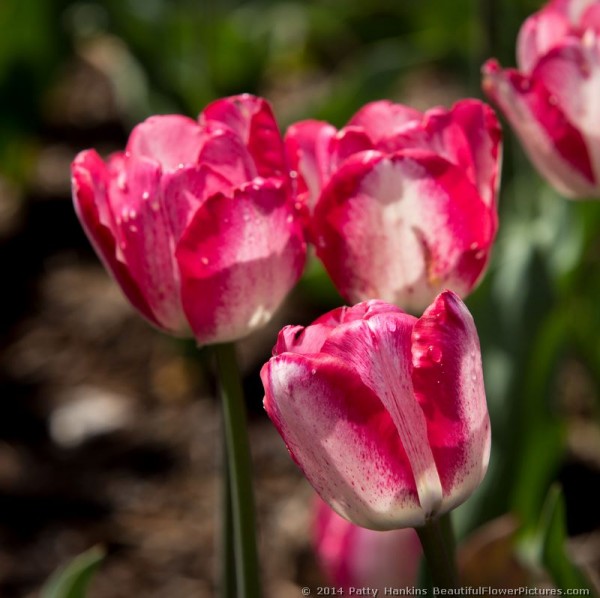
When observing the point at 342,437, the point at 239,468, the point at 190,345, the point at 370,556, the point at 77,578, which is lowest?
the point at 190,345

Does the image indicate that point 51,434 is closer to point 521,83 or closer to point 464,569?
point 464,569

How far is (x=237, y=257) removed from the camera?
68 centimetres

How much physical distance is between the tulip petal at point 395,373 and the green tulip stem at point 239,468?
0.16 m

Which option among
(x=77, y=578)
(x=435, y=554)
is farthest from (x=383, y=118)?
(x=77, y=578)

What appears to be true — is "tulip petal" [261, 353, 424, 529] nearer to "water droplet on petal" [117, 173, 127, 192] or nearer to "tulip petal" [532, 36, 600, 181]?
"water droplet on petal" [117, 173, 127, 192]

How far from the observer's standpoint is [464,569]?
1031 millimetres

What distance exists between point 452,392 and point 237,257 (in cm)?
16

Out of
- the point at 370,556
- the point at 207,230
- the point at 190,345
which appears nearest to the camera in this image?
the point at 207,230

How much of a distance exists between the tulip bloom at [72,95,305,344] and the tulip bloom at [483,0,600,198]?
21 centimetres

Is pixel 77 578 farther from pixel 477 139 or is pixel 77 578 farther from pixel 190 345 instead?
pixel 190 345

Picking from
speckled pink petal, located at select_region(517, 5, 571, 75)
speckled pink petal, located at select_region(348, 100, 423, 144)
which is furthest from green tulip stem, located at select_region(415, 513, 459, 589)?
speckled pink petal, located at select_region(517, 5, 571, 75)

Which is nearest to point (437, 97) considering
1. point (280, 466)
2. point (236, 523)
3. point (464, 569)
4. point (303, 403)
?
point (280, 466)

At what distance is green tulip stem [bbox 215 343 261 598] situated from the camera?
72 cm

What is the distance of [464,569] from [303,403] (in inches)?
20.6
